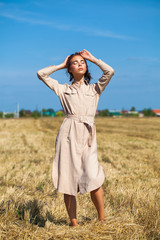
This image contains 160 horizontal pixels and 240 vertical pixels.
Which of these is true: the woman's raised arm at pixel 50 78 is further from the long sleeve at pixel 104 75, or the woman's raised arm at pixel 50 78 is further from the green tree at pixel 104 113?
the green tree at pixel 104 113

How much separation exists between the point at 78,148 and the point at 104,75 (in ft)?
2.82

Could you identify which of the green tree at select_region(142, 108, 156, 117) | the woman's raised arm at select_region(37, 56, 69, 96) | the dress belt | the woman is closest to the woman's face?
the woman

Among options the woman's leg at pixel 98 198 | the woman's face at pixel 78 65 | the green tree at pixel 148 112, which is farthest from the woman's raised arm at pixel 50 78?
the green tree at pixel 148 112

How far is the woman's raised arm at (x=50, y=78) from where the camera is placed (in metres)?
3.60

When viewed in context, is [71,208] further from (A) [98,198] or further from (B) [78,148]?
(B) [78,148]

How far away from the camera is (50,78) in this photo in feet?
12.1

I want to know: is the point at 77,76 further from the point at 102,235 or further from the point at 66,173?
the point at 102,235

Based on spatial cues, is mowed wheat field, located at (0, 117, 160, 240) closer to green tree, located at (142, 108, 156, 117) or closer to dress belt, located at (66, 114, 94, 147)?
dress belt, located at (66, 114, 94, 147)

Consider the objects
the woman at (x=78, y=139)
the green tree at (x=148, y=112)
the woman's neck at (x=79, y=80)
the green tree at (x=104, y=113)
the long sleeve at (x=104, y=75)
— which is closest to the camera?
the woman at (x=78, y=139)

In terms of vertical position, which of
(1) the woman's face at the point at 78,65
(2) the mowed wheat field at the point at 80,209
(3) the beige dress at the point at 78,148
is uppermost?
(1) the woman's face at the point at 78,65

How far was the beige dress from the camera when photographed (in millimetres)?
3357

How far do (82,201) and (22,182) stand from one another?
5.04 ft

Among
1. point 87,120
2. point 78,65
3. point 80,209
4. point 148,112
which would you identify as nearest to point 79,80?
point 78,65

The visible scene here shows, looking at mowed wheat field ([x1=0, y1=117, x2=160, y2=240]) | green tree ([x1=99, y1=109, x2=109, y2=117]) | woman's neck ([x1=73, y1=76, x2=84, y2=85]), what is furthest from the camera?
green tree ([x1=99, y1=109, x2=109, y2=117])
